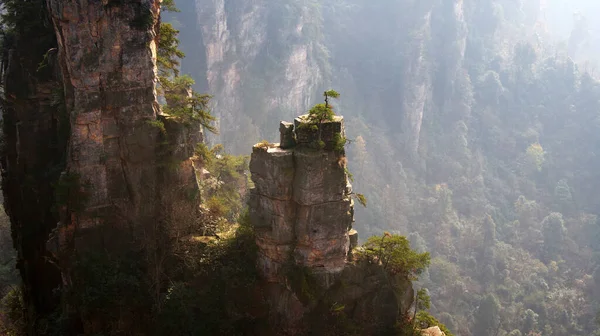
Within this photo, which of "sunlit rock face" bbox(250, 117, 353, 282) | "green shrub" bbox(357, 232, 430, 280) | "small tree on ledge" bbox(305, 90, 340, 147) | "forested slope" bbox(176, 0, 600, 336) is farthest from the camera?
"forested slope" bbox(176, 0, 600, 336)

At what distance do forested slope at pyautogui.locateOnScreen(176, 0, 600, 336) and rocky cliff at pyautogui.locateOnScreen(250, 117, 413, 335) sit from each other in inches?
1313

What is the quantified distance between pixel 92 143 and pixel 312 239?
24.2 ft

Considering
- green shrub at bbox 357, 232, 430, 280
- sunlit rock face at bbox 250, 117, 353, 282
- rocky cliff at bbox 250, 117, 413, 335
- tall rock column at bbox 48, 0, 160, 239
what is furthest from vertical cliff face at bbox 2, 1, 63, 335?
green shrub at bbox 357, 232, 430, 280

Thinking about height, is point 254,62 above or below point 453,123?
above

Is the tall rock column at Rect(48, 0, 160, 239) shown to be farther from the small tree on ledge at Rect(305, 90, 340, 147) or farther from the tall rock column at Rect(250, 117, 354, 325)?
the small tree on ledge at Rect(305, 90, 340, 147)

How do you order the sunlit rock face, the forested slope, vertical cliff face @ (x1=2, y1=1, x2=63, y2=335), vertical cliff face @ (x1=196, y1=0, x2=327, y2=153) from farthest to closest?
vertical cliff face @ (x1=196, y1=0, x2=327, y2=153)
the forested slope
vertical cliff face @ (x1=2, y1=1, x2=63, y2=335)
the sunlit rock face

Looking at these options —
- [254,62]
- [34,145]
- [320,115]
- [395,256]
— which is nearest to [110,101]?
[34,145]

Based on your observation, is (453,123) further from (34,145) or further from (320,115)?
(34,145)

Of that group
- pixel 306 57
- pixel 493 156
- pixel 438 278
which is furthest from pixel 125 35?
pixel 493 156

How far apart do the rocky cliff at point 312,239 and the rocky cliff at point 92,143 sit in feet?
11.1

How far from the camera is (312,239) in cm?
1455

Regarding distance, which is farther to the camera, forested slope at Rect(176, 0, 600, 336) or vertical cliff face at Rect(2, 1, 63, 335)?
forested slope at Rect(176, 0, 600, 336)

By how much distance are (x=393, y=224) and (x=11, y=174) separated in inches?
2080

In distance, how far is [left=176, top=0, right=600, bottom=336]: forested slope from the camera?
54.9 m
